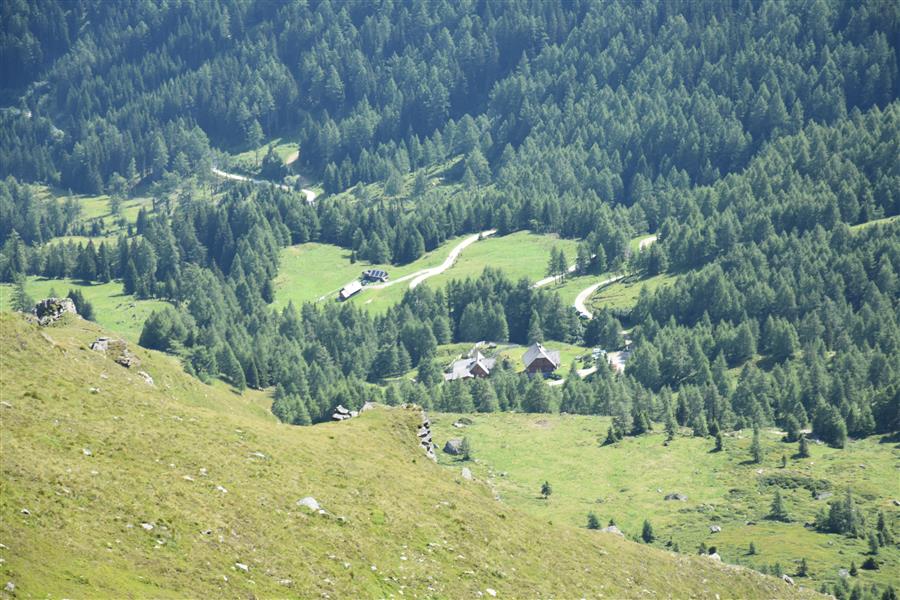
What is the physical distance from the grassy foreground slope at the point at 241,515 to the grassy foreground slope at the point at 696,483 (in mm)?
32377

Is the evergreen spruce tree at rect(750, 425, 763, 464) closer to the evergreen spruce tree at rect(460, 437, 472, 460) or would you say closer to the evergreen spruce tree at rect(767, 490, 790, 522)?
the evergreen spruce tree at rect(767, 490, 790, 522)

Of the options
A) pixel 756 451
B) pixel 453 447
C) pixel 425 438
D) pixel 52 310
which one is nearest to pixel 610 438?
pixel 756 451

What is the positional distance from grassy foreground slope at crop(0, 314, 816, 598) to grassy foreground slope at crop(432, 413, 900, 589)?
32377mm

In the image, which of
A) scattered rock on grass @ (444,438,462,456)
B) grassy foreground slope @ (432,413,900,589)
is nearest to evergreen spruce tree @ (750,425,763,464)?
grassy foreground slope @ (432,413,900,589)

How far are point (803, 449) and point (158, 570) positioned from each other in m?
109

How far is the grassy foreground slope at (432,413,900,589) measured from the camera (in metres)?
118

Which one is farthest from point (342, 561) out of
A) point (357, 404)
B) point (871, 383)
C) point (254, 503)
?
point (871, 383)

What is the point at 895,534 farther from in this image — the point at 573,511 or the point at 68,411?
the point at 68,411

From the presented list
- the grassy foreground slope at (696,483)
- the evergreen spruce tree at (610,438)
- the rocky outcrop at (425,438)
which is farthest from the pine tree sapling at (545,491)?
the rocky outcrop at (425,438)

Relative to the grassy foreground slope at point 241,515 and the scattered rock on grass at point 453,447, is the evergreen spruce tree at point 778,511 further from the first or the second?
the grassy foreground slope at point 241,515

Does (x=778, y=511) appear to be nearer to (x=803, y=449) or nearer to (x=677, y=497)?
(x=677, y=497)

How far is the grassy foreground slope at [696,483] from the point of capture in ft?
386

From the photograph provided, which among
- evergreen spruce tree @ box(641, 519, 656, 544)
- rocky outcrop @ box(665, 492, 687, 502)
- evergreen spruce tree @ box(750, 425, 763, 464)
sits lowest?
evergreen spruce tree @ box(750, 425, 763, 464)

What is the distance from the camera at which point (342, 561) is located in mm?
61031
